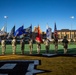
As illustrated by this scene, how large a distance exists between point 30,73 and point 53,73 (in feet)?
3.78

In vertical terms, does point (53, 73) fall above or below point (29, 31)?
below

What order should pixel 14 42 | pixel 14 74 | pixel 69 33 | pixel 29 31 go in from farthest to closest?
1. pixel 69 33
2. pixel 29 31
3. pixel 14 42
4. pixel 14 74

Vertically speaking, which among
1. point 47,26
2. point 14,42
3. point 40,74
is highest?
point 47,26

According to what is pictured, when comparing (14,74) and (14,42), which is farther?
(14,42)

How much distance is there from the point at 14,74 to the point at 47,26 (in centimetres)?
1332

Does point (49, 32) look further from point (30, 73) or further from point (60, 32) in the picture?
point (60, 32)

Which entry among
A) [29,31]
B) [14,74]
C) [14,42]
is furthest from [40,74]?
[29,31]

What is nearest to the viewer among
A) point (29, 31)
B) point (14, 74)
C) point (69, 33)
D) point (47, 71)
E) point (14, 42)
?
point (14, 74)

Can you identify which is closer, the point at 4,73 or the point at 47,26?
the point at 4,73

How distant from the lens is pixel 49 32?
76.7 ft

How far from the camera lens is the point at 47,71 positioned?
11.6 meters

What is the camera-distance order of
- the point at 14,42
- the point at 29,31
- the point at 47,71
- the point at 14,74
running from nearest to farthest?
the point at 14,74 → the point at 47,71 → the point at 14,42 → the point at 29,31

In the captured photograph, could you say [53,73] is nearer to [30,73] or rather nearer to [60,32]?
[30,73]

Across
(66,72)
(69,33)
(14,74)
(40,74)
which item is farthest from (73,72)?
(69,33)
